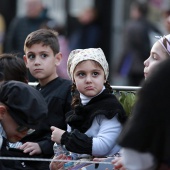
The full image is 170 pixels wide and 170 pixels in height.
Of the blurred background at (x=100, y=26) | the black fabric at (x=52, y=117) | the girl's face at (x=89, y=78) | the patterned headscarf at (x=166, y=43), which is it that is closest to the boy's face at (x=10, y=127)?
the girl's face at (x=89, y=78)

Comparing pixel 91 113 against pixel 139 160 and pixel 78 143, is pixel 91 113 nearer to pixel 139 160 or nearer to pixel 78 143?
pixel 78 143

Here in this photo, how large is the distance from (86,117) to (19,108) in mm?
643

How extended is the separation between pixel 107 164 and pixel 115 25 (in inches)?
444

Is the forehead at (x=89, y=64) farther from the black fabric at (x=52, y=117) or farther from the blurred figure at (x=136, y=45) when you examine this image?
the blurred figure at (x=136, y=45)

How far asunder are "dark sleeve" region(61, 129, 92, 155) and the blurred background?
17.1ft

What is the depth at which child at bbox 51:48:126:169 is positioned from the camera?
5.48m

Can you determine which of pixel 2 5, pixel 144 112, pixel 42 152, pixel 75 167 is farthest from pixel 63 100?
pixel 2 5

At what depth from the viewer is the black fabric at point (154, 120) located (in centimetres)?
391

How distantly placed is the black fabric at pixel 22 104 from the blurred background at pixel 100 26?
5.50m

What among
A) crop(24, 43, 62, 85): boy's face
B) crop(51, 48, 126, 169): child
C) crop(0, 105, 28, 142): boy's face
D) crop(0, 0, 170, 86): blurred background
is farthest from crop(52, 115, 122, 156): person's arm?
crop(0, 0, 170, 86): blurred background

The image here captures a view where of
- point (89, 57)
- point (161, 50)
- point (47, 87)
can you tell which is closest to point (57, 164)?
point (89, 57)

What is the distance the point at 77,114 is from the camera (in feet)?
18.4

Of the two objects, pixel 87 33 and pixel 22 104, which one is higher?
pixel 22 104

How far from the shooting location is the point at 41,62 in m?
6.34
